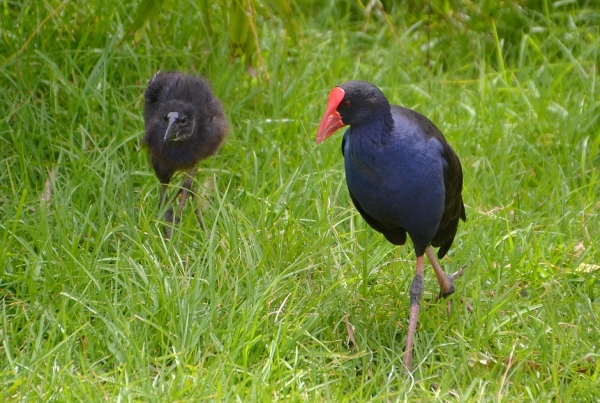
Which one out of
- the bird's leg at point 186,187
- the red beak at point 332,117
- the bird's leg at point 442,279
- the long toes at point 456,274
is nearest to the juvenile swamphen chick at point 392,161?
the red beak at point 332,117

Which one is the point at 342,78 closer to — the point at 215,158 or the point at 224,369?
the point at 215,158

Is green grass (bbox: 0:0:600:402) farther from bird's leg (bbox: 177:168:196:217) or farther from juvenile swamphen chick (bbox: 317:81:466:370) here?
juvenile swamphen chick (bbox: 317:81:466:370)

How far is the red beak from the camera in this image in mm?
3436

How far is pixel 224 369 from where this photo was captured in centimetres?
330

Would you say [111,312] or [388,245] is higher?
[111,312]

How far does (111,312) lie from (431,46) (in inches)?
147

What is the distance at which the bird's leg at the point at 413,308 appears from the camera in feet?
12.0

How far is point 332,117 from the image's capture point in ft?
11.4

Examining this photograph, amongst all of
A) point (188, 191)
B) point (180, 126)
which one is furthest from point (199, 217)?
point (180, 126)

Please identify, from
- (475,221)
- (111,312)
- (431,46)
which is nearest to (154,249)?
(111,312)

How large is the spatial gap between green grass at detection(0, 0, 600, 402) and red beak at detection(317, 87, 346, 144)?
663mm

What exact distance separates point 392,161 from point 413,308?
0.67m

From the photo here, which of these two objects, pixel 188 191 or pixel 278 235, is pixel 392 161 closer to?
pixel 278 235

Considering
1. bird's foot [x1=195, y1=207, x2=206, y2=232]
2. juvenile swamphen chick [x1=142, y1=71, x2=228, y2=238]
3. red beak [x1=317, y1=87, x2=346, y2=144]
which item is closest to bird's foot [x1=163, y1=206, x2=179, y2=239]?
juvenile swamphen chick [x1=142, y1=71, x2=228, y2=238]
